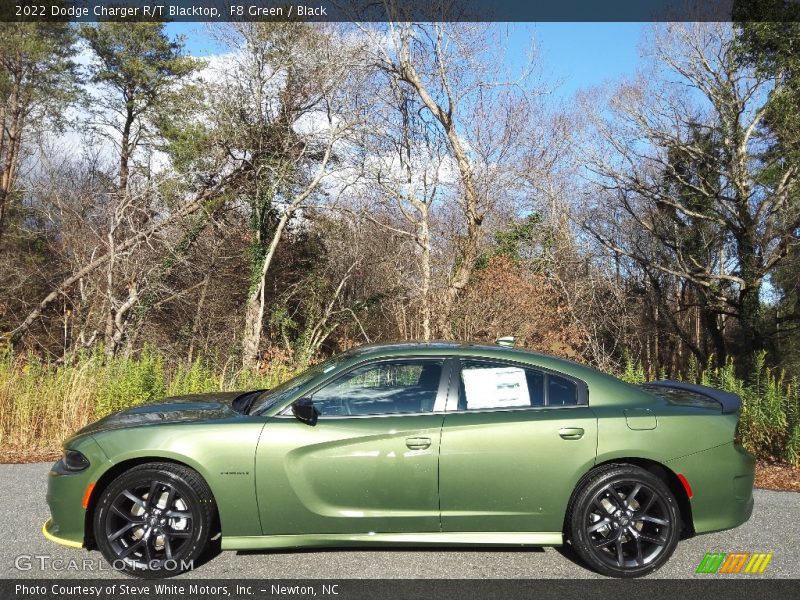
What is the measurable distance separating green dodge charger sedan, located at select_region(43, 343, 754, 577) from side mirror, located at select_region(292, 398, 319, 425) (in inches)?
0.8

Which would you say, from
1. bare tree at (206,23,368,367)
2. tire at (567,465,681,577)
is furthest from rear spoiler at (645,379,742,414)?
bare tree at (206,23,368,367)

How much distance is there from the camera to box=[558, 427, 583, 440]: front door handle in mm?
4199

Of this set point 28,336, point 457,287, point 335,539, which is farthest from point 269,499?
point 28,336

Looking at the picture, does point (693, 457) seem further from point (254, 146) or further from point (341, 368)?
point (254, 146)

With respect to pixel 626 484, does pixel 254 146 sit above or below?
above

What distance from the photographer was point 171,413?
4570 millimetres

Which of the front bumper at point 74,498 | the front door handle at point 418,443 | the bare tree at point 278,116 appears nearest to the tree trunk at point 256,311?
the bare tree at point 278,116

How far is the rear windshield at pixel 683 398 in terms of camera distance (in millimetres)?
4517

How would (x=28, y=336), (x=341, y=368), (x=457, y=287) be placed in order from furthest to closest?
(x=28, y=336) → (x=457, y=287) → (x=341, y=368)

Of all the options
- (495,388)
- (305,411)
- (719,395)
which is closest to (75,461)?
(305,411)

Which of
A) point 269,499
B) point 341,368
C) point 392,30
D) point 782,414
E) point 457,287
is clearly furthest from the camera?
point 392,30

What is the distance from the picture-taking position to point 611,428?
13.9 ft

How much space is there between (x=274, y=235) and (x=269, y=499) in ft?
59.8

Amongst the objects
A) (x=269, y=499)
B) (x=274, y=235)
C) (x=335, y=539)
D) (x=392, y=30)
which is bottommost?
(x=335, y=539)
